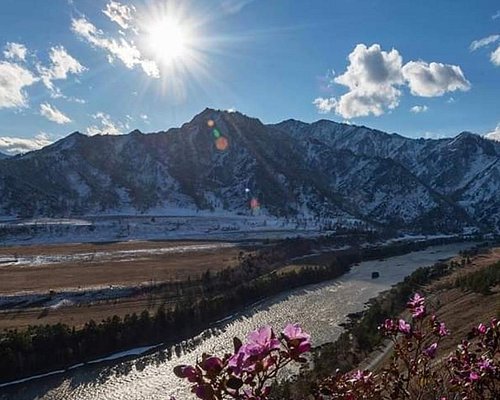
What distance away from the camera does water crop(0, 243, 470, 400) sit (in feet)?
116

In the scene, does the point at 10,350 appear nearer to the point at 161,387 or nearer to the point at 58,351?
the point at 58,351

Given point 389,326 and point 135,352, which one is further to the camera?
point 135,352

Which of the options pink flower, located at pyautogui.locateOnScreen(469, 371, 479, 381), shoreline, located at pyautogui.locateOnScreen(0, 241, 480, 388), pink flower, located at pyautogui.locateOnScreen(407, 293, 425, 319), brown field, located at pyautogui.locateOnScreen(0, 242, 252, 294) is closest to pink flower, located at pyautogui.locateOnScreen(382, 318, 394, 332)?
pink flower, located at pyautogui.locateOnScreen(407, 293, 425, 319)

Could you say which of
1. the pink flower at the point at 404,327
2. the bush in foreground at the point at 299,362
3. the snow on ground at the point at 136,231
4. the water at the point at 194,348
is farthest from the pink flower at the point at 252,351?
the snow on ground at the point at 136,231

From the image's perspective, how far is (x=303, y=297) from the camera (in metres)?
63.3

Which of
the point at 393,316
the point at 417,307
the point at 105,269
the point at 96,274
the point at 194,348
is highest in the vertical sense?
the point at 417,307

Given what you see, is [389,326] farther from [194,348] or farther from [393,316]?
[393,316]

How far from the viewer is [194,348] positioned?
4375cm

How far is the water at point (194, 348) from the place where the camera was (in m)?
35.2

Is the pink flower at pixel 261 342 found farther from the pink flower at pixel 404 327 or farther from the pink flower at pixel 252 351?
the pink flower at pixel 404 327

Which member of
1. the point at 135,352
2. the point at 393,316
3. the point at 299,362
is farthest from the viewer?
the point at 393,316

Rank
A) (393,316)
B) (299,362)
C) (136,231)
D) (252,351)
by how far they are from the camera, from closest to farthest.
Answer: (252,351) < (299,362) < (393,316) < (136,231)

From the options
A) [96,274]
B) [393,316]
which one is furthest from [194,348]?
[96,274]

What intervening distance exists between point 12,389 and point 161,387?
41.5ft
